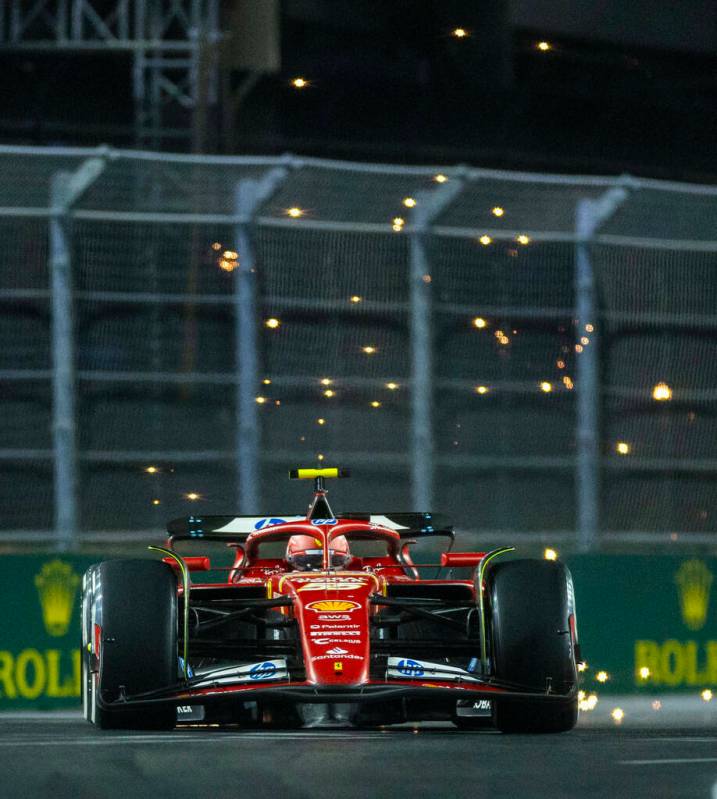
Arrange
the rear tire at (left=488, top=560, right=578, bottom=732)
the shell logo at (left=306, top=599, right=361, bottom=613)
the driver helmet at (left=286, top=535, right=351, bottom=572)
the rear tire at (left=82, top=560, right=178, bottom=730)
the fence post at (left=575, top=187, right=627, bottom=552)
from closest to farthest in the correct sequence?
the rear tire at (left=82, top=560, right=178, bottom=730) → the shell logo at (left=306, top=599, right=361, bottom=613) → the rear tire at (left=488, top=560, right=578, bottom=732) → the driver helmet at (left=286, top=535, right=351, bottom=572) → the fence post at (left=575, top=187, right=627, bottom=552)

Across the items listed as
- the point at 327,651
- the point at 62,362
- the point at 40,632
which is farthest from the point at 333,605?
the point at 62,362

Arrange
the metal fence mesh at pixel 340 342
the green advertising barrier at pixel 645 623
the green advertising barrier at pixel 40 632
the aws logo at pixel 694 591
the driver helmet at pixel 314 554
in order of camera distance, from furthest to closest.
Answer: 1. the metal fence mesh at pixel 340 342
2. the aws logo at pixel 694 591
3. the green advertising barrier at pixel 645 623
4. the green advertising barrier at pixel 40 632
5. the driver helmet at pixel 314 554

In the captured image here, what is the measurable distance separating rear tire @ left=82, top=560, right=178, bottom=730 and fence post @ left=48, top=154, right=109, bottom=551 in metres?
5.88

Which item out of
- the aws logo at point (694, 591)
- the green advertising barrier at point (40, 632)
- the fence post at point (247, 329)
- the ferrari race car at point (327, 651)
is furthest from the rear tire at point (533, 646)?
the fence post at point (247, 329)

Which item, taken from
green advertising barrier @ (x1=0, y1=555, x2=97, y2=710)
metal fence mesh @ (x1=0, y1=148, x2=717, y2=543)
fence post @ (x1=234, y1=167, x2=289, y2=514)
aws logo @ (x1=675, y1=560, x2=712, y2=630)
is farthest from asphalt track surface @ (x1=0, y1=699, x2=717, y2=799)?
metal fence mesh @ (x1=0, y1=148, x2=717, y2=543)

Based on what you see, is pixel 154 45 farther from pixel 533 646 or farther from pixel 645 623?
pixel 533 646

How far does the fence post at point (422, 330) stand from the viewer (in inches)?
596

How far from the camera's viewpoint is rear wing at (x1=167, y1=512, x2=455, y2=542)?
10.6m

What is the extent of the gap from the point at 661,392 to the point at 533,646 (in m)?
7.73

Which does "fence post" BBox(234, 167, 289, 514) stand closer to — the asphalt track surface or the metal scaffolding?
the asphalt track surface

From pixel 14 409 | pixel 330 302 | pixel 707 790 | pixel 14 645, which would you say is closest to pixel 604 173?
pixel 330 302

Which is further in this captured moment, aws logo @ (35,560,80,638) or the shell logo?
aws logo @ (35,560,80,638)

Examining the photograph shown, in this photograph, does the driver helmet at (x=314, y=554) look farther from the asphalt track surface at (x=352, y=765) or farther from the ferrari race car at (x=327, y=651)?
the asphalt track surface at (x=352, y=765)

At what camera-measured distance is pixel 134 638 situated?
8.55m
